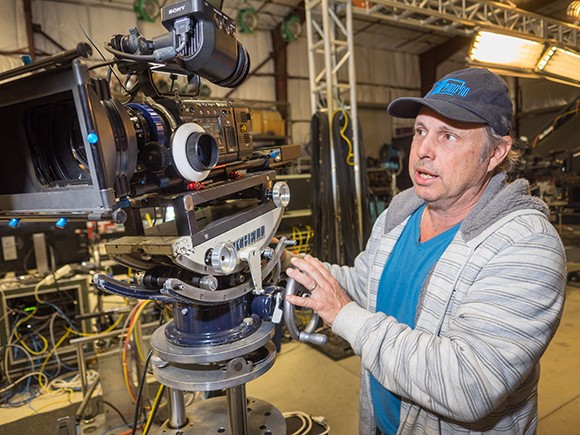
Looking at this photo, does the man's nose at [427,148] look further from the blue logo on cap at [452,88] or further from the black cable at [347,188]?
the black cable at [347,188]

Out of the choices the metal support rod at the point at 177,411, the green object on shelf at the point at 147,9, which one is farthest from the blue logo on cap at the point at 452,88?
the green object on shelf at the point at 147,9

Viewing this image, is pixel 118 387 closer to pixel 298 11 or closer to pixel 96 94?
pixel 96 94

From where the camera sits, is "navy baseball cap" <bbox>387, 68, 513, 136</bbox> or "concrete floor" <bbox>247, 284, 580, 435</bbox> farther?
"concrete floor" <bbox>247, 284, 580, 435</bbox>

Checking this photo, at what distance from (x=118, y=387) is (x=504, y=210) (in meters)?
1.97

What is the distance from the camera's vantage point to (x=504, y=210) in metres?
0.93

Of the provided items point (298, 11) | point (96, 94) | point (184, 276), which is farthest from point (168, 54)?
point (298, 11)

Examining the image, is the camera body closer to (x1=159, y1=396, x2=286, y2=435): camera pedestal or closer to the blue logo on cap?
(x1=159, y1=396, x2=286, y2=435): camera pedestal

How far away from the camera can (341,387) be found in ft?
8.11

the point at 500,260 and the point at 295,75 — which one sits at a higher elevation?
the point at 295,75

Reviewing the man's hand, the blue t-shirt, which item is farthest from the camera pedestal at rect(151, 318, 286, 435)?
the blue t-shirt

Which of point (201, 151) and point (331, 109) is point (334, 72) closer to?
point (331, 109)

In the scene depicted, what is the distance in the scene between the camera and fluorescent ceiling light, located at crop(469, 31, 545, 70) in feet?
11.4

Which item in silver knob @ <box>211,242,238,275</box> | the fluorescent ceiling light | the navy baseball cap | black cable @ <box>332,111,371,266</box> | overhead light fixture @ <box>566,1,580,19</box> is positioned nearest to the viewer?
silver knob @ <box>211,242,238,275</box>

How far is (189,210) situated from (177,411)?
1.96 feet
